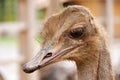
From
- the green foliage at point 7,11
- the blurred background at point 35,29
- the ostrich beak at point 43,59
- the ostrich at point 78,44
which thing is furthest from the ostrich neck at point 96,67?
the green foliage at point 7,11

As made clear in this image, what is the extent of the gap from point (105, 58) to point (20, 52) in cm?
387

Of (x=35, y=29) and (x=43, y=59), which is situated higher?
(x=43, y=59)

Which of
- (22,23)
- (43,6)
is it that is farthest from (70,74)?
(43,6)

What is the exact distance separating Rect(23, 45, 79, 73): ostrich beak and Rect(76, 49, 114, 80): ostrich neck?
134 millimetres

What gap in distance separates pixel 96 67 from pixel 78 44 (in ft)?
0.61

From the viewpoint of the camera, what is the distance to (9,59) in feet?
21.8

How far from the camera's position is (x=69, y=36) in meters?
2.81

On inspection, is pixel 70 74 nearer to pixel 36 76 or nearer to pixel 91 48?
pixel 36 76

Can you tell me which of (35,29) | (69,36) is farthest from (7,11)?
(69,36)

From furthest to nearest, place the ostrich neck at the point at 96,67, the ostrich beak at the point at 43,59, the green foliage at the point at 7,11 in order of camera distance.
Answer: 1. the green foliage at the point at 7,11
2. the ostrich neck at the point at 96,67
3. the ostrich beak at the point at 43,59

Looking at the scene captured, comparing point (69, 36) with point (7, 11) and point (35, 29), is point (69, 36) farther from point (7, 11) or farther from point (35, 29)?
point (7, 11)

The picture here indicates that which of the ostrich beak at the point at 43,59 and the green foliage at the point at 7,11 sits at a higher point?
the ostrich beak at the point at 43,59

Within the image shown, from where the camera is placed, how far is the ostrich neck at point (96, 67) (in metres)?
2.92

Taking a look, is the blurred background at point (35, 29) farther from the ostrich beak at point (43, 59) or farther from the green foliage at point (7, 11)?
the ostrich beak at point (43, 59)
